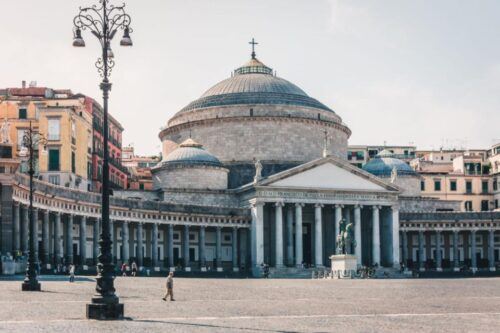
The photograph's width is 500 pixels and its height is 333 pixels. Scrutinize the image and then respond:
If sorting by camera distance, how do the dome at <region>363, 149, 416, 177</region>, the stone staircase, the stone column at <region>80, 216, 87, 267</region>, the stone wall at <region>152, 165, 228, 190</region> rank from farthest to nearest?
the dome at <region>363, 149, 416, 177</region> → the stone wall at <region>152, 165, 228, 190</region> → the stone staircase → the stone column at <region>80, 216, 87, 267</region>

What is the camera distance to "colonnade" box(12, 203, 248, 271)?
69.3 metres

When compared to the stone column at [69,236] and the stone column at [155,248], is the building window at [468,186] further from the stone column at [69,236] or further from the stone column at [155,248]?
the stone column at [69,236]

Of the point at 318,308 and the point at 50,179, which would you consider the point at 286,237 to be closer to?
→ the point at 50,179

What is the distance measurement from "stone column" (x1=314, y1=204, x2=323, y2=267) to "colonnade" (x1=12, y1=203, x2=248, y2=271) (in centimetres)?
729

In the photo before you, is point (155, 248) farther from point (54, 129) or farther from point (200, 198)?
point (54, 129)

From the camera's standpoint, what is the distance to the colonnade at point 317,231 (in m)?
88.2

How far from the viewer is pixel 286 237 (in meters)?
90.4

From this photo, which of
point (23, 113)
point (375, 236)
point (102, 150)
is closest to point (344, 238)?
point (375, 236)

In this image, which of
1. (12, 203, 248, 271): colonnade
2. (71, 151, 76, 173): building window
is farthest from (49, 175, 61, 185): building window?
(12, 203, 248, 271): colonnade

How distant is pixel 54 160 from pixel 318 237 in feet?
87.0

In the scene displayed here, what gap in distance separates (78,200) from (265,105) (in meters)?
32.3

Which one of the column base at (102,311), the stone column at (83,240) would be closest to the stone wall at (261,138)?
the stone column at (83,240)

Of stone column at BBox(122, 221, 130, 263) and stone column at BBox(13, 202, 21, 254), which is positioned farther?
stone column at BBox(122, 221, 130, 263)

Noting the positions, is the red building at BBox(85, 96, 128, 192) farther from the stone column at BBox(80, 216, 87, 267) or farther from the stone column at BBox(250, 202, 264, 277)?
the stone column at BBox(250, 202, 264, 277)
